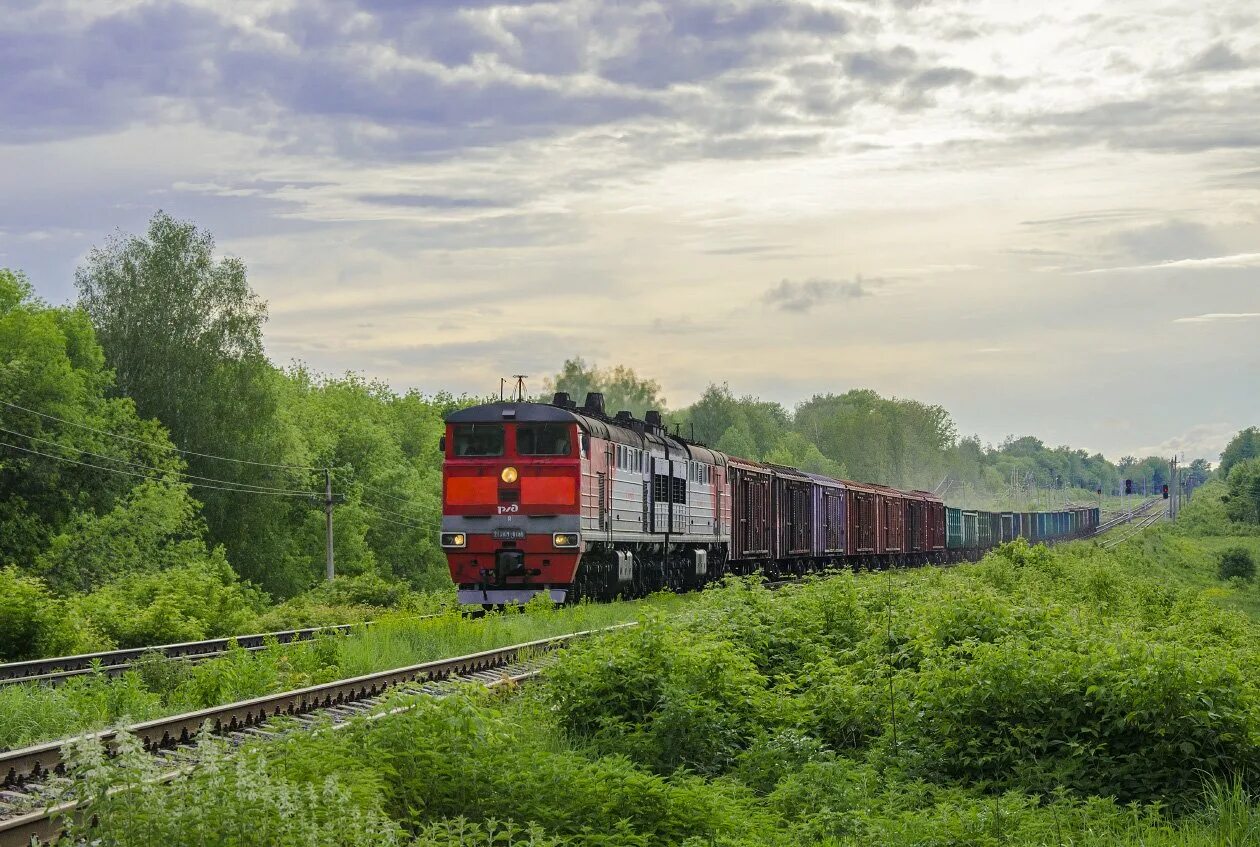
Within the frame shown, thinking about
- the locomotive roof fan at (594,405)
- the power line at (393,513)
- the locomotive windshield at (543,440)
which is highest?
the locomotive roof fan at (594,405)

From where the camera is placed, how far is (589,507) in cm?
2980

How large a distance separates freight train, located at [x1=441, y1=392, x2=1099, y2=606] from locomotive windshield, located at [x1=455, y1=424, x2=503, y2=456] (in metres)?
0.03

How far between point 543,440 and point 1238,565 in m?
50.6

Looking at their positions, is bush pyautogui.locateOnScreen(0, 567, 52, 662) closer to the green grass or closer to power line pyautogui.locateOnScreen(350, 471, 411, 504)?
the green grass

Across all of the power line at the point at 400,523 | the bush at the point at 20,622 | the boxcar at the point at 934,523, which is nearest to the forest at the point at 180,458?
the power line at the point at 400,523

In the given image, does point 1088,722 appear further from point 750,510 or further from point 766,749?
point 750,510

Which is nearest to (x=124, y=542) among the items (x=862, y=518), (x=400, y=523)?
(x=400, y=523)

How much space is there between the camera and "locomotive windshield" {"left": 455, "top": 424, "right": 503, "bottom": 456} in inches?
1194

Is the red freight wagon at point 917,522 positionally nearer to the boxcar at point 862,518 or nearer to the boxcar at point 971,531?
the boxcar at point 862,518

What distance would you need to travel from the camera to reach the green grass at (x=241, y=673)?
48.1 ft

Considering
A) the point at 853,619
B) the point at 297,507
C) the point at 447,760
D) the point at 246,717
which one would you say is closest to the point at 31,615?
the point at 246,717

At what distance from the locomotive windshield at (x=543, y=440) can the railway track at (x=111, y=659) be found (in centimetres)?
687

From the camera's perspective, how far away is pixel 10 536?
59.6 metres

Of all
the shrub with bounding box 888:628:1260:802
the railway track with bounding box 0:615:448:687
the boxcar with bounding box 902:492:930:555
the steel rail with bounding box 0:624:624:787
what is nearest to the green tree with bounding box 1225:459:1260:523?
the boxcar with bounding box 902:492:930:555
